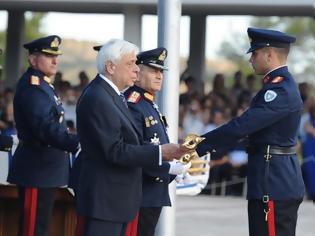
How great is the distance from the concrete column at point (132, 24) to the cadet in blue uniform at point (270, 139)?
31.7 feet

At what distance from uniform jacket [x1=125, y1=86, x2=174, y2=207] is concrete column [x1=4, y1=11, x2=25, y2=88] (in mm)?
13623

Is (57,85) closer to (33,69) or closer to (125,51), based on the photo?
(33,69)

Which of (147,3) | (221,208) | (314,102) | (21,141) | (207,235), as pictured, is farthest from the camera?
(147,3)

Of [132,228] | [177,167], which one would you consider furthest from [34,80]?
[132,228]

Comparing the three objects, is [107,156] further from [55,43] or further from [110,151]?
[55,43]

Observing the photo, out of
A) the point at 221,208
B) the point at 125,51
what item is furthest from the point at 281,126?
the point at 221,208

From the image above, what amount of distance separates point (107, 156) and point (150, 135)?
1.18 meters

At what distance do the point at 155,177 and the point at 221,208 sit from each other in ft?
21.6

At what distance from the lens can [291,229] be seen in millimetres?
6426

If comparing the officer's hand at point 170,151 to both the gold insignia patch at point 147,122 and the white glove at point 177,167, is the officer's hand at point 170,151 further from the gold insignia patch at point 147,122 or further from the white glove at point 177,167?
the gold insignia patch at point 147,122

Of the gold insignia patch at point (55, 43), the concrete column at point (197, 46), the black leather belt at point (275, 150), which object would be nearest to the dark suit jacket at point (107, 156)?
the black leather belt at point (275, 150)

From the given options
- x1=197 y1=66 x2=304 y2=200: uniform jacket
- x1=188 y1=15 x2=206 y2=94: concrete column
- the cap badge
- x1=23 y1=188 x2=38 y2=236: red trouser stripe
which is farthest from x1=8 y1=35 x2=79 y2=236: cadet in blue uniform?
x1=188 y1=15 x2=206 y2=94: concrete column

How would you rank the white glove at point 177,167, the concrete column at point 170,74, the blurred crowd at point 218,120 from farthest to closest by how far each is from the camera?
the blurred crowd at point 218,120 < the concrete column at point 170,74 < the white glove at point 177,167

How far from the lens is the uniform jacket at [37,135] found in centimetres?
704
